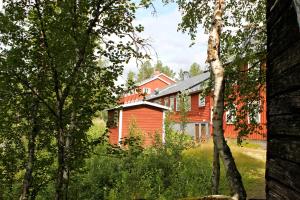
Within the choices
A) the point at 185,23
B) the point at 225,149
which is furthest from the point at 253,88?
the point at 225,149

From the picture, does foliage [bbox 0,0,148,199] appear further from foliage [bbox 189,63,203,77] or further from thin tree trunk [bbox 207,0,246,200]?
foliage [bbox 189,63,203,77]

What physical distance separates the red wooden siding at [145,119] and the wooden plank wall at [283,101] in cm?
2809

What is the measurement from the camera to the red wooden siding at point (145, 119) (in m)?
31.5

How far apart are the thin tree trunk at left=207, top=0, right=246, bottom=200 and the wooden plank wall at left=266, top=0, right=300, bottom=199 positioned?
3.76 meters

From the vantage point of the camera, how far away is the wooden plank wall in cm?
226

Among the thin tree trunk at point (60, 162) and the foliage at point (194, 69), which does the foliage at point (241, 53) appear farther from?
the foliage at point (194, 69)

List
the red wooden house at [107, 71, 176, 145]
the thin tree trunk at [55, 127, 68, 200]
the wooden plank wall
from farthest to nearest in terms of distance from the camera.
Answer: the red wooden house at [107, 71, 176, 145], the thin tree trunk at [55, 127, 68, 200], the wooden plank wall

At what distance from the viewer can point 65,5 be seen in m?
6.72

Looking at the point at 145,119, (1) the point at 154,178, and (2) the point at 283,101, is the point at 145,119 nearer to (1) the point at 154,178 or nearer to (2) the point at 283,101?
(1) the point at 154,178

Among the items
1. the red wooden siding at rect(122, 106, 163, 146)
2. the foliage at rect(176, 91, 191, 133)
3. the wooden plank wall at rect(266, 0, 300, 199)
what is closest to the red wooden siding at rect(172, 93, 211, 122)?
the red wooden siding at rect(122, 106, 163, 146)

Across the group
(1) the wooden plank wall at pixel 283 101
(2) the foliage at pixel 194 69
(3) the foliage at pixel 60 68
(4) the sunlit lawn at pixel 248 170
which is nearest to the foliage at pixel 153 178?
(4) the sunlit lawn at pixel 248 170

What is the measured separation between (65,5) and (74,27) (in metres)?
0.60

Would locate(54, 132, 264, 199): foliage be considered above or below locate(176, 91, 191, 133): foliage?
below

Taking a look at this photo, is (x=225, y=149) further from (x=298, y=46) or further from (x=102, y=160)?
(x=102, y=160)
